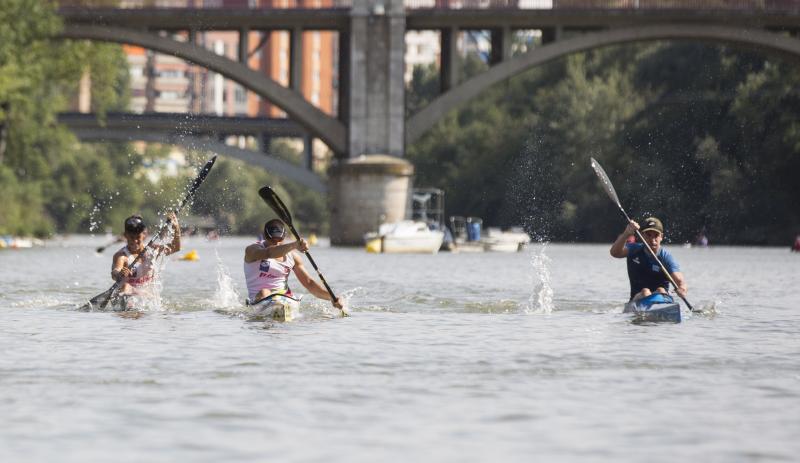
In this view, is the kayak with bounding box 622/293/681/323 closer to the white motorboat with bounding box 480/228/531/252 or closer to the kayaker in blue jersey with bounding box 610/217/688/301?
the kayaker in blue jersey with bounding box 610/217/688/301

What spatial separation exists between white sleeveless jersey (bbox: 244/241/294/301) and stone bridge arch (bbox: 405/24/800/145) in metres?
41.0

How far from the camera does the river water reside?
9062 millimetres

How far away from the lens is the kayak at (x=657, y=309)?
18.6 meters

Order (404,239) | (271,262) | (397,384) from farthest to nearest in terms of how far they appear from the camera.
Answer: (404,239) < (271,262) < (397,384)

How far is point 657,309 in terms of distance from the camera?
18.7 meters

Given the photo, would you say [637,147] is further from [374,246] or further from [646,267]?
[646,267]

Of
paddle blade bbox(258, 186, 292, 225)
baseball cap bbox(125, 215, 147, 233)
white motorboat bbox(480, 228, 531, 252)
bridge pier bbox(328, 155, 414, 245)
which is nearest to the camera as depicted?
baseball cap bbox(125, 215, 147, 233)

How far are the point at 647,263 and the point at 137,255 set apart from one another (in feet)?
20.0

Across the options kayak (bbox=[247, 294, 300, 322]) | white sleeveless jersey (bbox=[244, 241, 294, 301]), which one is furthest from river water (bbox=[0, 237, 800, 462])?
white sleeveless jersey (bbox=[244, 241, 294, 301])

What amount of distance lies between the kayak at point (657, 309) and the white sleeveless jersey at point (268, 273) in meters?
4.14

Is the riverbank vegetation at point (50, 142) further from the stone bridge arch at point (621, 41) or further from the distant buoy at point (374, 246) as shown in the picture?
the stone bridge arch at point (621, 41)

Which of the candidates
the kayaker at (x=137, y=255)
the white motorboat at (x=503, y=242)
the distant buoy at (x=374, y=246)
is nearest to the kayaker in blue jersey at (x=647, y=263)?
the kayaker at (x=137, y=255)

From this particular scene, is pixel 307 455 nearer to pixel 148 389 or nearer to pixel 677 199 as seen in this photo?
pixel 148 389

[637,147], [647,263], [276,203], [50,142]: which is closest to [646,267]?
[647,263]
